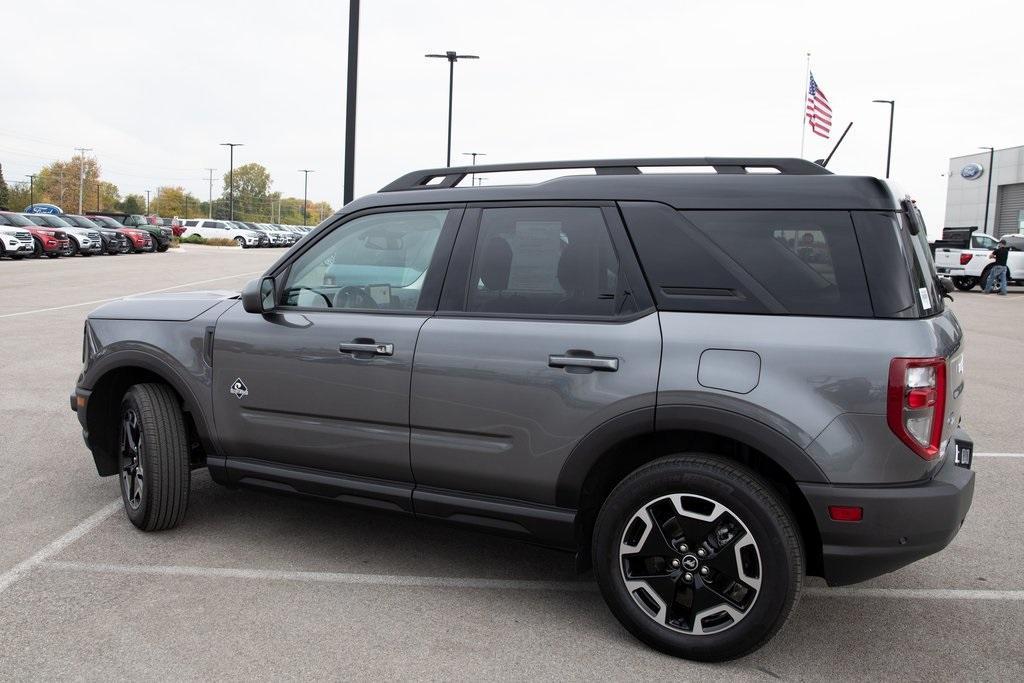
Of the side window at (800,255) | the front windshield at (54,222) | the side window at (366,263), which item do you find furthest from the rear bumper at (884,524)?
the front windshield at (54,222)

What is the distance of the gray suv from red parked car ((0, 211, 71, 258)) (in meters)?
31.9

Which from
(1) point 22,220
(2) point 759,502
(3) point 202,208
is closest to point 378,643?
(2) point 759,502

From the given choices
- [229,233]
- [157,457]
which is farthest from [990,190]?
[157,457]

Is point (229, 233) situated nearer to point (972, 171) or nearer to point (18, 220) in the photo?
point (18, 220)

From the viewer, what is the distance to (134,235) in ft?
129

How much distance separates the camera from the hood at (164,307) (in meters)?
4.47

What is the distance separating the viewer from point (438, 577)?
13.4 feet

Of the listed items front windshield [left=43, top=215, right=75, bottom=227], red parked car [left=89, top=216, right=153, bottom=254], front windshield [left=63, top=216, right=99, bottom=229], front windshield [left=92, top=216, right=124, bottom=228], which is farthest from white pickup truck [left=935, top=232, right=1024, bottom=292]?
front windshield [left=92, top=216, right=124, bottom=228]

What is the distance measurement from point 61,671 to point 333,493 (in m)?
1.27

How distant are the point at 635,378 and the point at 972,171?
65.8m

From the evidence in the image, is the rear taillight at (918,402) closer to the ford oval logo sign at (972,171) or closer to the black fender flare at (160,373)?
the black fender flare at (160,373)

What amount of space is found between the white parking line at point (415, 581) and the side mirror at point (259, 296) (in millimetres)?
1187

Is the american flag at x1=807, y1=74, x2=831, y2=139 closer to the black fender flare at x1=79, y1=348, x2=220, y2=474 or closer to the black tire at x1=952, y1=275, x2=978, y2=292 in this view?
the black tire at x1=952, y1=275, x2=978, y2=292

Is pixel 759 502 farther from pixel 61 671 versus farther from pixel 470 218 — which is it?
pixel 61 671
